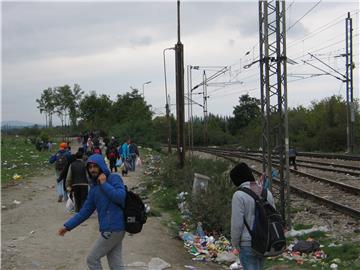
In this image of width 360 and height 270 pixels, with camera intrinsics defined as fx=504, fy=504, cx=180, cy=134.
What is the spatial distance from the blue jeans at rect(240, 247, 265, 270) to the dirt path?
297 cm

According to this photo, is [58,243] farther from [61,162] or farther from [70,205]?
[61,162]

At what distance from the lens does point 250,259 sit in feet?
16.9

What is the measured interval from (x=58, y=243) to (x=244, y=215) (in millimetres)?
5254

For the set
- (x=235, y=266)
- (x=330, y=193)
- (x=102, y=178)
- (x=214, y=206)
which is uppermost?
(x=102, y=178)

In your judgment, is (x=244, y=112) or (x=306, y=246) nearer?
(x=306, y=246)

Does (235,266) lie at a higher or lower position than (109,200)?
lower

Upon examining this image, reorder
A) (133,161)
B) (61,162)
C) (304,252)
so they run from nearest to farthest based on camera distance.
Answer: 1. (304,252)
2. (61,162)
3. (133,161)

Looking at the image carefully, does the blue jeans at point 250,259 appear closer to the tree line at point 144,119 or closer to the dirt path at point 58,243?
the dirt path at point 58,243

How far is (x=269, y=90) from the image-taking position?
437 inches

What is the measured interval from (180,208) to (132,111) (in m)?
45.5

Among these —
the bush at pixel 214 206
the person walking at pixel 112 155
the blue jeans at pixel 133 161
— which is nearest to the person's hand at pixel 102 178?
the bush at pixel 214 206

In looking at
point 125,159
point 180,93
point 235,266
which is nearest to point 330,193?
point 180,93

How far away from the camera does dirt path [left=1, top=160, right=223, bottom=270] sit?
8125 millimetres

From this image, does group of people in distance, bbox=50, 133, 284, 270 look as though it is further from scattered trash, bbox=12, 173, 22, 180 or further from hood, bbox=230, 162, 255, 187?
scattered trash, bbox=12, 173, 22, 180
